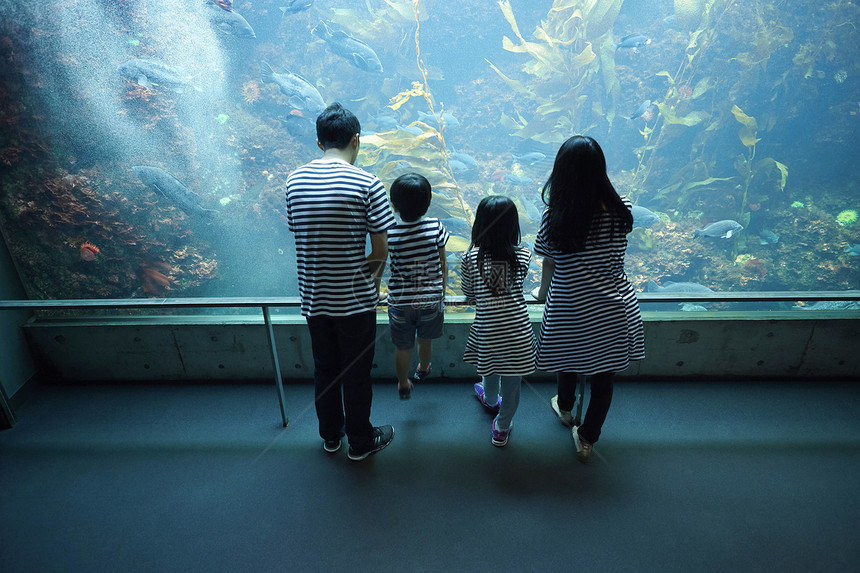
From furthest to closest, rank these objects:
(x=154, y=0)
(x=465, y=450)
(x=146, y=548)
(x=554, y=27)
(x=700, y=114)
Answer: (x=700, y=114) → (x=554, y=27) → (x=154, y=0) → (x=465, y=450) → (x=146, y=548)

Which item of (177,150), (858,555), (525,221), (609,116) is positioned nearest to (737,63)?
(609,116)

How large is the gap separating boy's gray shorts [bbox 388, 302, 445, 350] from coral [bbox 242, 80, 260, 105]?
7762 mm

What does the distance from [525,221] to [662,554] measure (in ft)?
20.7

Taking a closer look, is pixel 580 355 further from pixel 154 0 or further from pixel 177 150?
pixel 154 0

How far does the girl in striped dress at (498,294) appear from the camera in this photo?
1626 millimetres

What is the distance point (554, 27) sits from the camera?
8.10 m

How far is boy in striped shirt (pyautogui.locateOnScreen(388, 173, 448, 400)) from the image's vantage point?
5.37 ft

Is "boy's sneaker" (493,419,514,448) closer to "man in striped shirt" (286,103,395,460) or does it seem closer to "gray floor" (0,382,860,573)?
"gray floor" (0,382,860,573)

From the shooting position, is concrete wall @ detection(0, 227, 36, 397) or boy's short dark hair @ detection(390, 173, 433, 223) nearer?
→ boy's short dark hair @ detection(390, 173, 433, 223)

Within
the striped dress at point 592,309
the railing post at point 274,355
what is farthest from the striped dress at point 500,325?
the railing post at point 274,355

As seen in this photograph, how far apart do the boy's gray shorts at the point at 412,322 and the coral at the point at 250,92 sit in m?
7.76

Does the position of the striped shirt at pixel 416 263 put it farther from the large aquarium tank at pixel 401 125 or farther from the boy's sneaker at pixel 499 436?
the large aquarium tank at pixel 401 125

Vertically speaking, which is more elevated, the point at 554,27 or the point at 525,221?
the point at 554,27

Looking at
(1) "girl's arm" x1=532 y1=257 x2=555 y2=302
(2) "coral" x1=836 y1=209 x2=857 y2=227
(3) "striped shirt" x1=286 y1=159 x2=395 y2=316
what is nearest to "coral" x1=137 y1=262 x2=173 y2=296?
(3) "striped shirt" x1=286 y1=159 x2=395 y2=316
